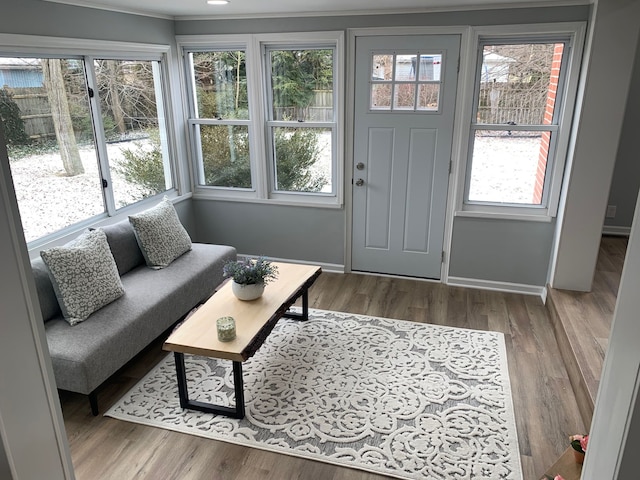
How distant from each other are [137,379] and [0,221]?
8.40ft

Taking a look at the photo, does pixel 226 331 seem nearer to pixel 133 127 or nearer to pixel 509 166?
pixel 133 127

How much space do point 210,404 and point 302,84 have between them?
9.18 ft

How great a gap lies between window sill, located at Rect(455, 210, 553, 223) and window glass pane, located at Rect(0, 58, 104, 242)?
9.81 ft

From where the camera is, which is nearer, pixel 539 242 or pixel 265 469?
pixel 265 469

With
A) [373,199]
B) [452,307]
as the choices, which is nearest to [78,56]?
[373,199]

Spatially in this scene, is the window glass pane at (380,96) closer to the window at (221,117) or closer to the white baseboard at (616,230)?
the window at (221,117)

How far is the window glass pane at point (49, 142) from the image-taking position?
2971 millimetres

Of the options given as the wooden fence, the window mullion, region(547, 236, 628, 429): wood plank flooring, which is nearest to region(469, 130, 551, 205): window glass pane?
the wooden fence

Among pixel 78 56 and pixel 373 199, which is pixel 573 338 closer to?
pixel 373 199

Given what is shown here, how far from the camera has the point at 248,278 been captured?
3010 mm

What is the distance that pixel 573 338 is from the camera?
10.2ft

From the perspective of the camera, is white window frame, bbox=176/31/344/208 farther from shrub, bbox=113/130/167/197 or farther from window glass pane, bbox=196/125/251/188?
shrub, bbox=113/130/167/197

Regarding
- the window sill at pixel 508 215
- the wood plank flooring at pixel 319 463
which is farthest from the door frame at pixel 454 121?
the wood plank flooring at pixel 319 463

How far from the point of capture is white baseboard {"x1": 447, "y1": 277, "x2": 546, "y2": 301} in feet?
13.6
